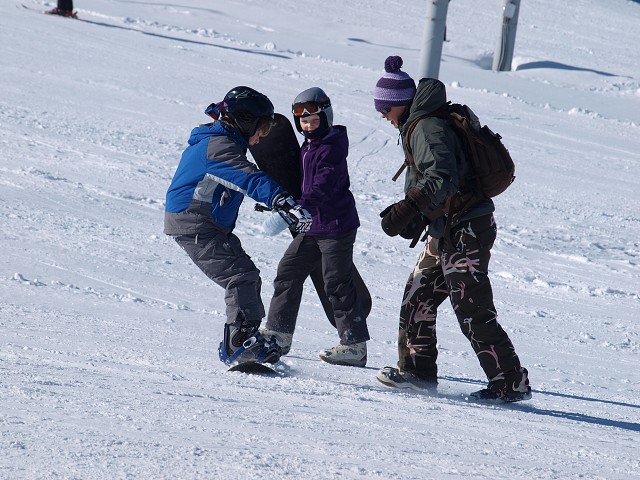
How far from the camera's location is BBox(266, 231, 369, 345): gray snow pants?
5.27m

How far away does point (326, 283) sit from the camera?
5.34 m

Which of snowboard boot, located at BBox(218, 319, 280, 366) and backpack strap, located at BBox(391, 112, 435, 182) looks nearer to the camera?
backpack strap, located at BBox(391, 112, 435, 182)

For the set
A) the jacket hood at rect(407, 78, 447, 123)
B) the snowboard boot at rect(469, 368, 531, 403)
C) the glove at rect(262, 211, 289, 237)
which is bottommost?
the snowboard boot at rect(469, 368, 531, 403)

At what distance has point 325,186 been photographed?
5.12 meters

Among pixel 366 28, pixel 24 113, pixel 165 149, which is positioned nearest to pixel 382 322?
pixel 165 149

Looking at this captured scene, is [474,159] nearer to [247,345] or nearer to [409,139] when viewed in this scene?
[409,139]

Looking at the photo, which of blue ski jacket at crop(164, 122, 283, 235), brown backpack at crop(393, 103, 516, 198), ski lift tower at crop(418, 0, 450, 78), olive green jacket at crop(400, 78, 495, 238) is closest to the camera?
olive green jacket at crop(400, 78, 495, 238)

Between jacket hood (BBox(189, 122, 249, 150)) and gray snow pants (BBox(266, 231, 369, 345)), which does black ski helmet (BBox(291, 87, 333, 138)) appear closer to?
jacket hood (BBox(189, 122, 249, 150))

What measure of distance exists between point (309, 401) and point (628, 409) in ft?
6.57

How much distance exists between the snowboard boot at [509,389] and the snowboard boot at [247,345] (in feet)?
3.51

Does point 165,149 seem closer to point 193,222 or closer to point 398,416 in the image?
point 193,222

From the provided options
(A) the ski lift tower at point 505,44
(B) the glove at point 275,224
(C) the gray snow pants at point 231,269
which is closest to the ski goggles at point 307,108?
(B) the glove at point 275,224

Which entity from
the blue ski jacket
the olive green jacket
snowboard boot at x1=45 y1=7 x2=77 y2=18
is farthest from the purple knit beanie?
snowboard boot at x1=45 y1=7 x2=77 y2=18

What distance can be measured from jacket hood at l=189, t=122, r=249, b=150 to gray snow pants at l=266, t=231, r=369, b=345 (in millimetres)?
787
